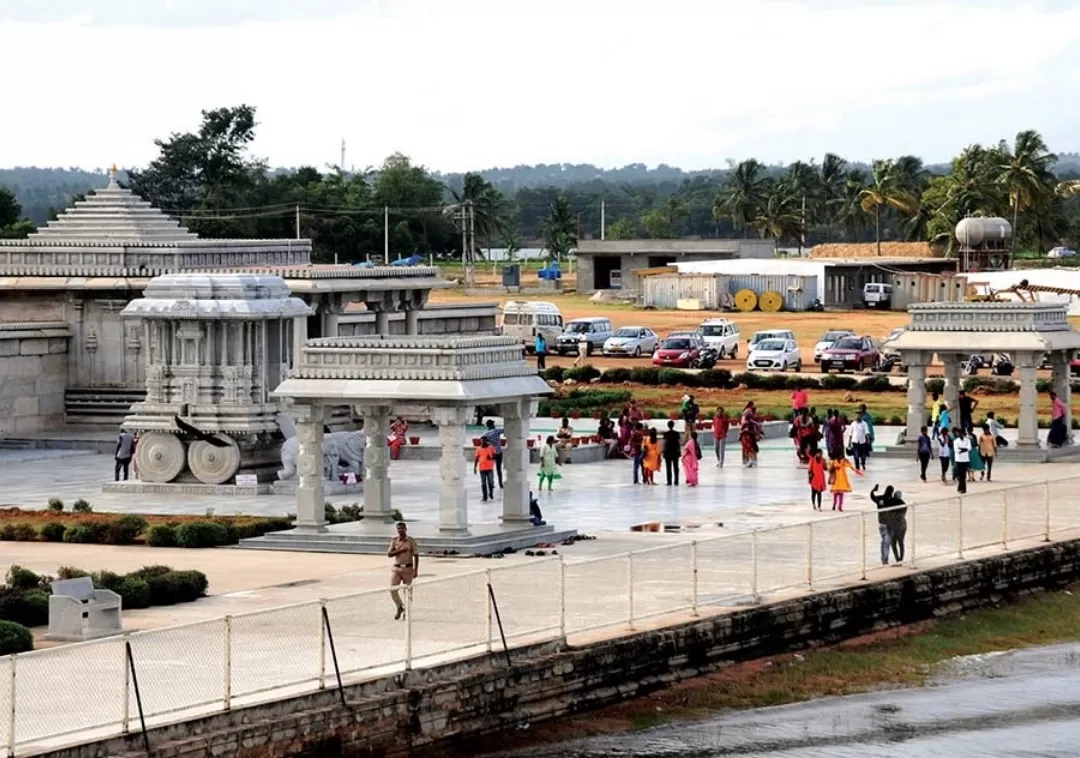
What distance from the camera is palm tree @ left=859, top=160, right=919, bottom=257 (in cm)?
13550

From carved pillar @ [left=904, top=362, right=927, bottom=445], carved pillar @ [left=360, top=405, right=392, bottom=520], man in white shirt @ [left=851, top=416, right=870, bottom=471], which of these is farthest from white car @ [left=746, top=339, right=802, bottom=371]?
carved pillar @ [left=360, top=405, right=392, bottom=520]

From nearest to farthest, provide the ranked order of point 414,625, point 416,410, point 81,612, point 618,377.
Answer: point 414,625 → point 81,612 → point 416,410 → point 618,377

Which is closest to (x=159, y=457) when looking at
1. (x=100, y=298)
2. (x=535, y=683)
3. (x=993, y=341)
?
(x=100, y=298)

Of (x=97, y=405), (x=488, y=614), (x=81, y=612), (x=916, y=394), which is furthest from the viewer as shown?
(x=97, y=405)

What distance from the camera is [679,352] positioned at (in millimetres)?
76000

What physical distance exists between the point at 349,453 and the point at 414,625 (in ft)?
61.6

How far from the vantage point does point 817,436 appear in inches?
1854

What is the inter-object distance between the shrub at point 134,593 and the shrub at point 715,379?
38608mm

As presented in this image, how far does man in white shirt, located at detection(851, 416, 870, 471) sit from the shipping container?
56.9m

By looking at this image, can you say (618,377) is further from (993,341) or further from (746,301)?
(746,301)

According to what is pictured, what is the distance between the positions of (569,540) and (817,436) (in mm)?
11211

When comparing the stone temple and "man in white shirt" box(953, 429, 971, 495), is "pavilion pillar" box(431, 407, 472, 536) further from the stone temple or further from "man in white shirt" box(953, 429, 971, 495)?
the stone temple

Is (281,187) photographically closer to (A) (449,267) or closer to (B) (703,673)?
(A) (449,267)

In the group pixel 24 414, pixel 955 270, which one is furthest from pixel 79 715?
pixel 955 270
